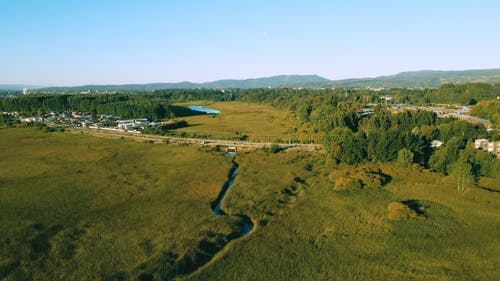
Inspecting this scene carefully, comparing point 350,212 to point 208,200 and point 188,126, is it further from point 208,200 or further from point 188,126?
point 188,126

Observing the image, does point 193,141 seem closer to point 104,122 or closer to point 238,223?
point 238,223

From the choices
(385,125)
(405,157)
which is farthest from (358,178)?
(385,125)

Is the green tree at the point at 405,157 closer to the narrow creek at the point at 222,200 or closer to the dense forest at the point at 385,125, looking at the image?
the dense forest at the point at 385,125

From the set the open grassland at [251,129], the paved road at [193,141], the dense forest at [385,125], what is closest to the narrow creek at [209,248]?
the dense forest at [385,125]

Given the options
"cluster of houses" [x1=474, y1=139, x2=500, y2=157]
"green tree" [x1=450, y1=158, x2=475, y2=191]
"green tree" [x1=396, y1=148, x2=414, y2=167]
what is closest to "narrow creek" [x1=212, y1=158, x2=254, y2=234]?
"green tree" [x1=396, y1=148, x2=414, y2=167]

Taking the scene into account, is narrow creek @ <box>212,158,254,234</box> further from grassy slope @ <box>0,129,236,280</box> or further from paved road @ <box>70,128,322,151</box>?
paved road @ <box>70,128,322,151</box>

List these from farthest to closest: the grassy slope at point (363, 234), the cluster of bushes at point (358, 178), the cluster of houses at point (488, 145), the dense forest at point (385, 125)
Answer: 1. the cluster of houses at point (488, 145)
2. the dense forest at point (385, 125)
3. the cluster of bushes at point (358, 178)
4. the grassy slope at point (363, 234)

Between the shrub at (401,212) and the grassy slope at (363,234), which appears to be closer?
A: the grassy slope at (363,234)

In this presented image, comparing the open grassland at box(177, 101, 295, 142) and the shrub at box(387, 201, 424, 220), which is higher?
the open grassland at box(177, 101, 295, 142)
